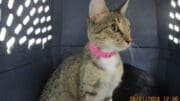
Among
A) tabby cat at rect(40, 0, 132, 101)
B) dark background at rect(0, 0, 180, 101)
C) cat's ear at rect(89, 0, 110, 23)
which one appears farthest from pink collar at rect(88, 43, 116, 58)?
dark background at rect(0, 0, 180, 101)

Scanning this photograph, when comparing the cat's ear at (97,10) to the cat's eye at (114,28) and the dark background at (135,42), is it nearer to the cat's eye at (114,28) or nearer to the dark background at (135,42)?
the cat's eye at (114,28)

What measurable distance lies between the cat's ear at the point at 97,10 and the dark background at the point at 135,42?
218mm

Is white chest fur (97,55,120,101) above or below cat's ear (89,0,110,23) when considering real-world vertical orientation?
below

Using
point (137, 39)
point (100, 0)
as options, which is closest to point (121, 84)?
point (137, 39)

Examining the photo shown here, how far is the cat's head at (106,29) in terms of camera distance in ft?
4.53

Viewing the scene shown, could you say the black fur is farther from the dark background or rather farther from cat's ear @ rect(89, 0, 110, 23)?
cat's ear @ rect(89, 0, 110, 23)

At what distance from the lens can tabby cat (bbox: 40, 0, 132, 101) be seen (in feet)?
4.59

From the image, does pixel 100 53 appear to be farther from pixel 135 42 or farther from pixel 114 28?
pixel 135 42

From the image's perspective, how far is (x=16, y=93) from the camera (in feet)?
4.42

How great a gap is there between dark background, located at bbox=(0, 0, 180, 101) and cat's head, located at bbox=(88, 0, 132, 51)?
0.23m

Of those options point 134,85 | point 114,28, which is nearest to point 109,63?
point 114,28

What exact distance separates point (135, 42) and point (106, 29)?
0.33 meters

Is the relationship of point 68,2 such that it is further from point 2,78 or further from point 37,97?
point 2,78

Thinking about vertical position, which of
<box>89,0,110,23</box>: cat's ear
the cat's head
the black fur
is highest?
<box>89,0,110,23</box>: cat's ear
